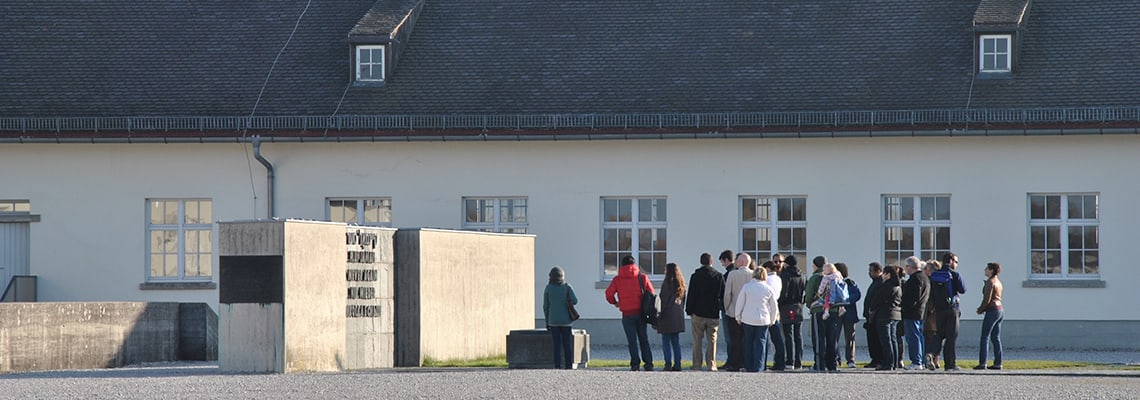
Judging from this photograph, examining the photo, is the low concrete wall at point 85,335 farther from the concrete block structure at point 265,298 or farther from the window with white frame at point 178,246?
the window with white frame at point 178,246

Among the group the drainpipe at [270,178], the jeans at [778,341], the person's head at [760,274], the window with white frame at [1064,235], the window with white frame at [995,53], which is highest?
the window with white frame at [995,53]

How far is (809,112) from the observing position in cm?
2664

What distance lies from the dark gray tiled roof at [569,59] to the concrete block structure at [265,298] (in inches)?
362

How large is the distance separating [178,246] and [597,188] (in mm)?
6591

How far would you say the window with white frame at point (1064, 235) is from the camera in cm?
2647

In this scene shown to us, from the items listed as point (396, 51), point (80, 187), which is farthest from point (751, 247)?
point (80, 187)

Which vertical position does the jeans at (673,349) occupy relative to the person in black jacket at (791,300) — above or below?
below

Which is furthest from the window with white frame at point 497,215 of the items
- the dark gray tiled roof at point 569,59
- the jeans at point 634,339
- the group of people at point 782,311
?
the jeans at point 634,339

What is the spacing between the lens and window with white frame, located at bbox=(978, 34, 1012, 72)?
27.3 m

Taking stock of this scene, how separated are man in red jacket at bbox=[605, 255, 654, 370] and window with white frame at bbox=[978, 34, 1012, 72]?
30.7ft

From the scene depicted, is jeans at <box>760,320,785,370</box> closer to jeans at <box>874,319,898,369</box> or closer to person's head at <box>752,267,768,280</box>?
person's head at <box>752,267,768,280</box>

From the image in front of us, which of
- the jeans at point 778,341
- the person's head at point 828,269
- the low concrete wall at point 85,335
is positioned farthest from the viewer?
the person's head at point 828,269

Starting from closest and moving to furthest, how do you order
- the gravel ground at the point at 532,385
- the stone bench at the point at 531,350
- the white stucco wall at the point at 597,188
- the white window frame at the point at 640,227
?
the gravel ground at the point at 532,385 < the stone bench at the point at 531,350 < the white stucco wall at the point at 597,188 < the white window frame at the point at 640,227

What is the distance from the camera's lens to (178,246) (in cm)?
2838
